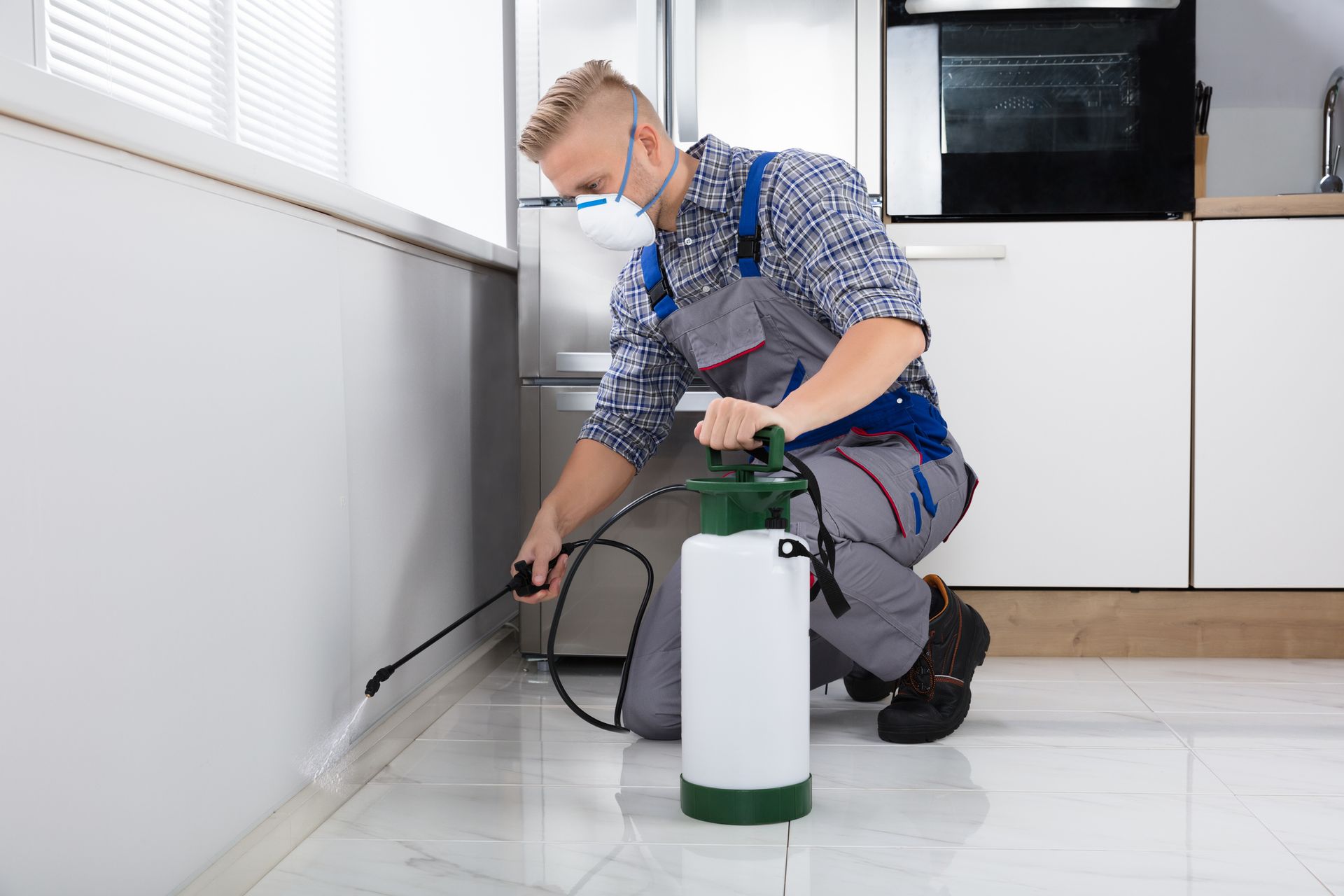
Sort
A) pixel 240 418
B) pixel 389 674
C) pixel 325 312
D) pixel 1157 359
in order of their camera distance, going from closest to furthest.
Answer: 1. pixel 240 418
2. pixel 325 312
3. pixel 389 674
4. pixel 1157 359

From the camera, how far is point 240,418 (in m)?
0.99

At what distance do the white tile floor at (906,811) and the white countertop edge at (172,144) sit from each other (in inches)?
25.5

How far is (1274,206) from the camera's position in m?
1.88

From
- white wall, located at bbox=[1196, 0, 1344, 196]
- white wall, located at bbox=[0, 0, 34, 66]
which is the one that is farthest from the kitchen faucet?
white wall, located at bbox=[0, 0, 34, 66]

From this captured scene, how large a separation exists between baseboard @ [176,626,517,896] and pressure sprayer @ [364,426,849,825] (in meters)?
0.40

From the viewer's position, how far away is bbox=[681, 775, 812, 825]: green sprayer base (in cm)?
113

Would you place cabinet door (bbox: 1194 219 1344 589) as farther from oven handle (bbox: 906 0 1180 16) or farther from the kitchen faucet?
the kitchen faucet

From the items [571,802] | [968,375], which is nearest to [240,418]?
[571,802]

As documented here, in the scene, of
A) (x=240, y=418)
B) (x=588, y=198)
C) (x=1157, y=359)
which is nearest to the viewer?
(x=240, y=418)

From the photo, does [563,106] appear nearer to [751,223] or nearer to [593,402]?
[751,223]

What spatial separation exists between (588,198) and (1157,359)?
1.07 meters

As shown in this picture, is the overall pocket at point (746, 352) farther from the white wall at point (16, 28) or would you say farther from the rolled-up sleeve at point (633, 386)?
the white wall at point (16, 28)

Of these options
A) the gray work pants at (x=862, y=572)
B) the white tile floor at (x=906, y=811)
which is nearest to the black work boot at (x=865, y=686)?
the white tile floor at (x=906, y=811)

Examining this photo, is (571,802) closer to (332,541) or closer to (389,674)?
(389,674)
